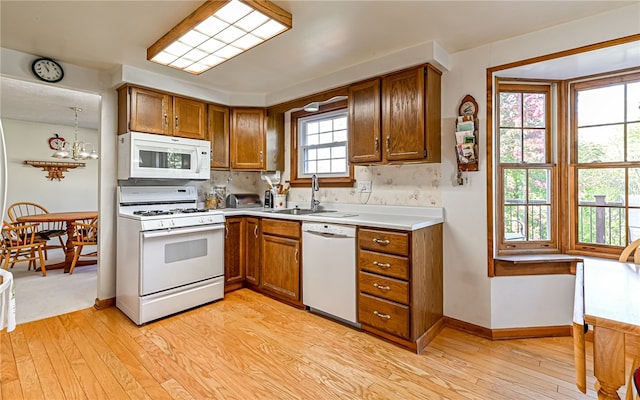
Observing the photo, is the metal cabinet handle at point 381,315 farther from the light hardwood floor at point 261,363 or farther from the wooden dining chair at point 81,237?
the wooden dining chair at point 81,237

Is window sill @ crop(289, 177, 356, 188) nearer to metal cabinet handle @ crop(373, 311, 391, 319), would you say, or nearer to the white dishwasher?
the white dishwasher

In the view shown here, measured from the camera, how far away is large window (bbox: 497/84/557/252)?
103 inches

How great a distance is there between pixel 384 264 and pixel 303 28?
181 centimetres

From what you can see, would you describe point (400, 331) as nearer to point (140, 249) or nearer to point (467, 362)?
point (467, 362)

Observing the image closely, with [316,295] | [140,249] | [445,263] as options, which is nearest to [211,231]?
[140,249]

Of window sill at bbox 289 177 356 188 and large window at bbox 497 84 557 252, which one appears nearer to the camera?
large window at bbox 497 84 557 252

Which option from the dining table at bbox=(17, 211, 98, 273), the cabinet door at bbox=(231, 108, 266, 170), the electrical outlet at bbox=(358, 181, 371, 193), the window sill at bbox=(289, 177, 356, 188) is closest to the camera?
the electrical outlet at bbox=(358, 181, 371, 193)

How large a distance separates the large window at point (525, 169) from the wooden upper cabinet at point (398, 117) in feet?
2.00

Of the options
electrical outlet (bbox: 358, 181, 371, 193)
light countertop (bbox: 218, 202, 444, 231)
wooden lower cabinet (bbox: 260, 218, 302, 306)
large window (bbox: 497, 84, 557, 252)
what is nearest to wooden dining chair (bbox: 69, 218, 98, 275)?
light countertop (bbox: 218, 202, 444, 231)

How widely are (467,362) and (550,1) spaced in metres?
2.35

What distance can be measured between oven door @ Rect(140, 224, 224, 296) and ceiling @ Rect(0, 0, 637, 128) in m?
1.57

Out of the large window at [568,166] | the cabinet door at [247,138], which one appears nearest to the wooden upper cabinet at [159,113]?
the cabinet door at [247,138]

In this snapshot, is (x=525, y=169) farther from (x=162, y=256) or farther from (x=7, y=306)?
(x=7, y=306)

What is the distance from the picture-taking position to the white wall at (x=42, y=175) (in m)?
5.11
